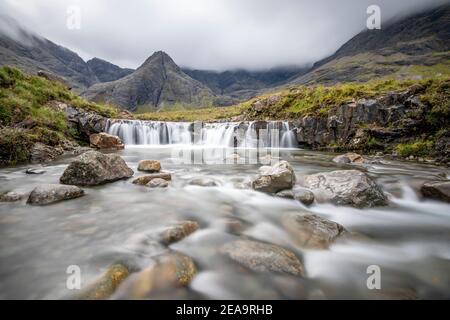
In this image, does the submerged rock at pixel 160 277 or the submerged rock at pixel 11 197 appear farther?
the submerged rock at pixel 11 197

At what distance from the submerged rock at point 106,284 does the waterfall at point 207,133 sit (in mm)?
19647

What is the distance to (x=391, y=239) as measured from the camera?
4680 millimetres

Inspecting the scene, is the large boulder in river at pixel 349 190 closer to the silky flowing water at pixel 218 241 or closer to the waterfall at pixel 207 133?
the silky flowing water at pixel 218 241

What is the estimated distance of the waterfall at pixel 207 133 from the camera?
22.0 m

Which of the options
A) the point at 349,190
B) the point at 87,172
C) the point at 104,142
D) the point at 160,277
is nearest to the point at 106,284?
the point at 160,277

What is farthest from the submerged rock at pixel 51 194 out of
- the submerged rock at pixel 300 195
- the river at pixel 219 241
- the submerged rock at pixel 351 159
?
the submerged rock at pixel 351 159

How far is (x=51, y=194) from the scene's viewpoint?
5699 mm

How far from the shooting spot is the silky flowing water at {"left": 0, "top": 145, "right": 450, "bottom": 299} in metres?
3.10

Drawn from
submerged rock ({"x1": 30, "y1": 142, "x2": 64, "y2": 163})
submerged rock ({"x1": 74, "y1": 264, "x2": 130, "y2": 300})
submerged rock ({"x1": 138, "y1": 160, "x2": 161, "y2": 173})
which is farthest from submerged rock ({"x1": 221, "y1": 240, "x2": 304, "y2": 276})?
submerged rock ({"x1": 30, "y1": 142, "x2": 64, "y2": 163})

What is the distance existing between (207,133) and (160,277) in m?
23.6
